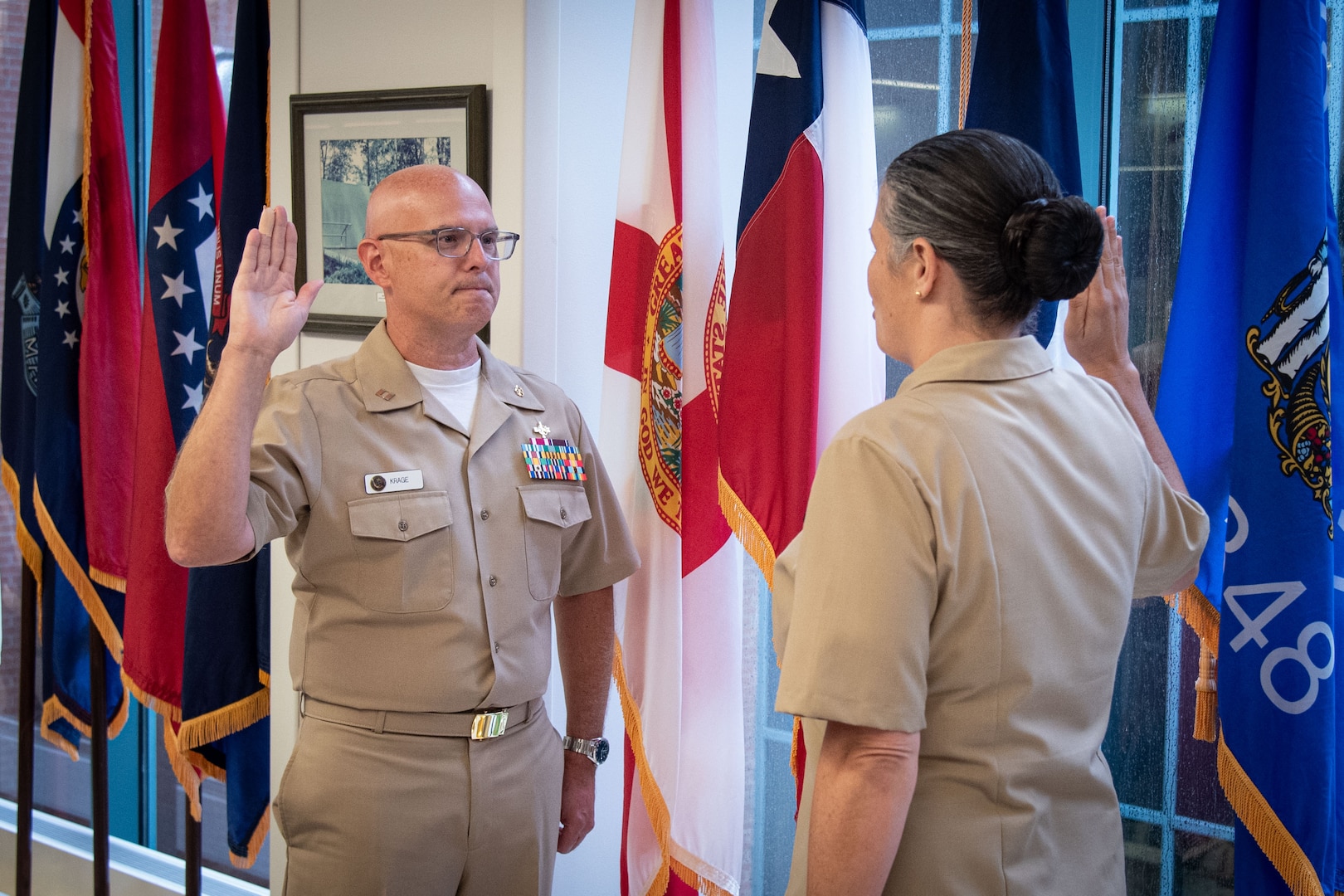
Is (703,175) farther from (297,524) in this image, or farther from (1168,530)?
(1168,530)

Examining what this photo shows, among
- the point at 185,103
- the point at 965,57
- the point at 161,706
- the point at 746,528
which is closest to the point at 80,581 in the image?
the point at 161,706

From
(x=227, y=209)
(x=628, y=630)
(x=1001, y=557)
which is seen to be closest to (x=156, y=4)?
(x=227, y=209)

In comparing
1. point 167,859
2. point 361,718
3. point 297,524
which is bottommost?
point 167,859

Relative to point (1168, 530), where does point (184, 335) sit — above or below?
above

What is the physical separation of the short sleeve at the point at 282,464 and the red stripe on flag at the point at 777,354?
0.77 metres

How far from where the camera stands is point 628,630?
235cm

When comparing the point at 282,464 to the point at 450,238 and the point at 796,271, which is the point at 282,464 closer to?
the point at 450,238

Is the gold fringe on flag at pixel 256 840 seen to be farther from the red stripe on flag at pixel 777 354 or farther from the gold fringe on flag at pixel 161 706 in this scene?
the red stripe on flag at pixel 777 354

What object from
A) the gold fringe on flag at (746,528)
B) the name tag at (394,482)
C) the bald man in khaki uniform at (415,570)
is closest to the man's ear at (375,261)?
the bald man in khaki uniform at (415,570)

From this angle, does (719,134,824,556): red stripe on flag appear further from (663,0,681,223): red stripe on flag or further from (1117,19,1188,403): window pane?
(1117,19,1188,403): window pane

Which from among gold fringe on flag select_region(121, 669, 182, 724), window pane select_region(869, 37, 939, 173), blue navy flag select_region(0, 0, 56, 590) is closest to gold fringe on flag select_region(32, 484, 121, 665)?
blue navy flag select_region(0, 0, 56, 590)

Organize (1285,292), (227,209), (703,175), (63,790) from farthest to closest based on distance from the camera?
(63,790)
(227,209)
(703,175)
(1285,292)

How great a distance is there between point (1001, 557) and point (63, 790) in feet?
13.2

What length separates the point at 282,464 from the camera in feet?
5.88
